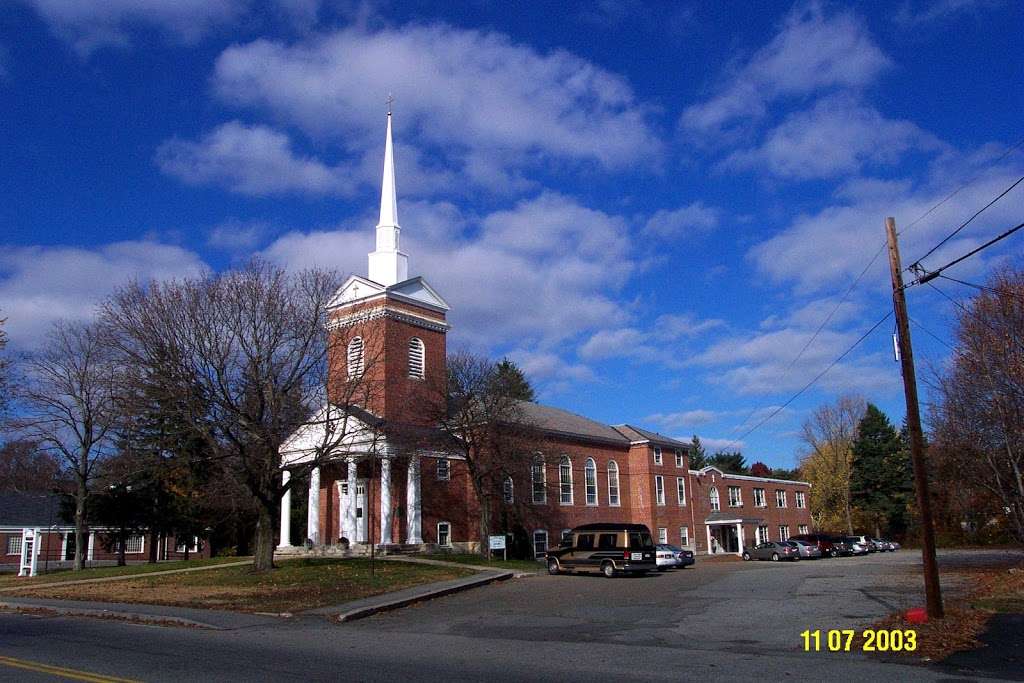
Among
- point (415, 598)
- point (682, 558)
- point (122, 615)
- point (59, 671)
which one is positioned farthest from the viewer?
point (682, 558)

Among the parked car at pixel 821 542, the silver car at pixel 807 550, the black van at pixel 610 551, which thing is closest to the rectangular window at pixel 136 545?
the black van at pixel 610 551

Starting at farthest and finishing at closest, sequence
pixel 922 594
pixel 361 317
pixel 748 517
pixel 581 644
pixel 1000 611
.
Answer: pixel 748 517, pixel 361 317, pixel 922 594, pixel 1000 611, pixel 581 644

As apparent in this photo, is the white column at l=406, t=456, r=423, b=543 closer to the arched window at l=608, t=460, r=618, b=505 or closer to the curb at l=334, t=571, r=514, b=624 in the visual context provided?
the curb at l=334, t=571, r=514, b=624

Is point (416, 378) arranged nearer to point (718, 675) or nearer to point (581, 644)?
point (581, 644)

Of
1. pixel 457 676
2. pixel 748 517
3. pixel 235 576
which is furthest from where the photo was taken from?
pixel 748 517

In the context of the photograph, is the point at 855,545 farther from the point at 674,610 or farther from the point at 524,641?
the point at 524,641

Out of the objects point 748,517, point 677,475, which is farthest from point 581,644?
point 748,517

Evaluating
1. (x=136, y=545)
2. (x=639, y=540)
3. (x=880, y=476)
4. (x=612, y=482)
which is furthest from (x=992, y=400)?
(x=136, y=545)

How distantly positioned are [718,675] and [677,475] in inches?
1945

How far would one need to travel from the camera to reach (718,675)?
36.6 feet

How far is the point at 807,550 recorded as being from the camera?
46.6 meters

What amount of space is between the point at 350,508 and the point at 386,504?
2.39 meters

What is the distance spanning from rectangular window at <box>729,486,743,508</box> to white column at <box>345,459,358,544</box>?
118ft

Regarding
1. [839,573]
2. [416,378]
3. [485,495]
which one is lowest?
[839,573]
